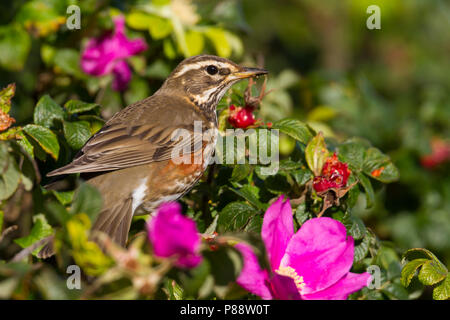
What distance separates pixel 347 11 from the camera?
7.80m

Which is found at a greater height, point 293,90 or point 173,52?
point 173,52

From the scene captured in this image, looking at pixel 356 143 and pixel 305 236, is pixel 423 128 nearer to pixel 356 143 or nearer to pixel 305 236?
pixel 356 143

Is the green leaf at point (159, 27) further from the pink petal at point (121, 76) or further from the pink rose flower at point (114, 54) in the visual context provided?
the pink petal at point (121, 76)

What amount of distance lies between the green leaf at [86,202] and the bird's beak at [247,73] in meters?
1.84

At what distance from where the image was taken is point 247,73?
3590mm

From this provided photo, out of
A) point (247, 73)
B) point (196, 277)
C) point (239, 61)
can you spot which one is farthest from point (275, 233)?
point (239, 61)

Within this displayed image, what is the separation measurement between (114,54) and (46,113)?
1.20 meters

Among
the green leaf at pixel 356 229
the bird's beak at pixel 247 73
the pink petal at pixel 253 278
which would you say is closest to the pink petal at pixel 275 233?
the pink petal at pixel 253 278

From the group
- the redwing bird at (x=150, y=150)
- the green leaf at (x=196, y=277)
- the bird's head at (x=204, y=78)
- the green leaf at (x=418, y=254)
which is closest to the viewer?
the green leaf at (x=196, y=277)

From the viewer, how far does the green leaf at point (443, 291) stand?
7.78 feet

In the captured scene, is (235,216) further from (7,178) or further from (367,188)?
(7,178)

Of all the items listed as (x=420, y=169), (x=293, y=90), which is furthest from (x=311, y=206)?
(x=293, y=90)

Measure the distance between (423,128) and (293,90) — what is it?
4.01ft

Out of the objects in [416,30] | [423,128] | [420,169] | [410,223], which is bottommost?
[410,223]
